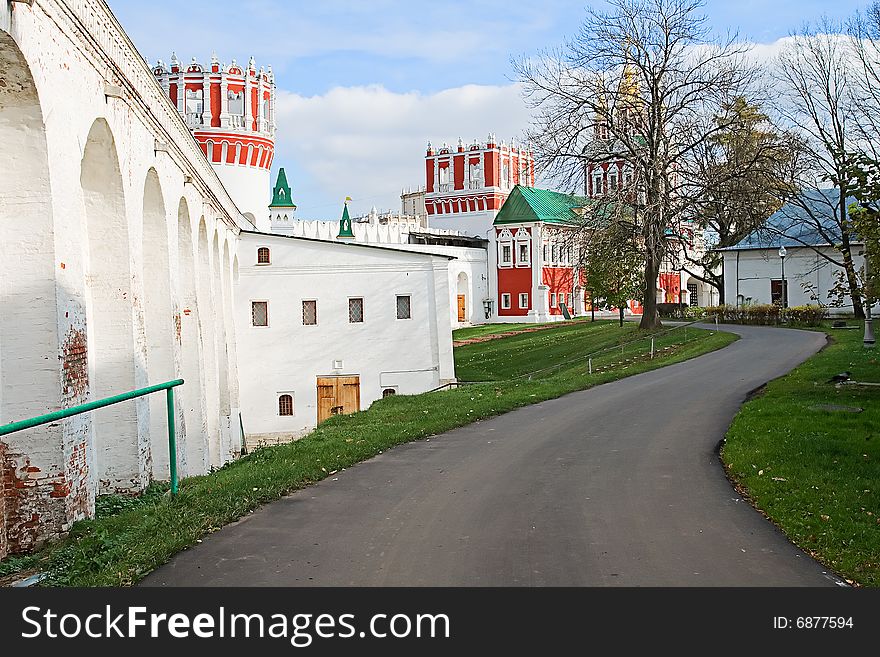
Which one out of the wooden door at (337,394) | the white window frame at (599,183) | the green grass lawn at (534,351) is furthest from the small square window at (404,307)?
the white window frame at (599,183)

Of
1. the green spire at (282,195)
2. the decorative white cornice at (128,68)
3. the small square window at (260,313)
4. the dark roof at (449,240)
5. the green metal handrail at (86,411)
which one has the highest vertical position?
the green spire at (282,195)

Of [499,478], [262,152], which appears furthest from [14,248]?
[262,152]

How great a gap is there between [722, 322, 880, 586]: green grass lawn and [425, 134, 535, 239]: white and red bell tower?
6098 cm

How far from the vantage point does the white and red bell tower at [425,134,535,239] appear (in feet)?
259

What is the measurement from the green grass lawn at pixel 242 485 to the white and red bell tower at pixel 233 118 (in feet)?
85.2

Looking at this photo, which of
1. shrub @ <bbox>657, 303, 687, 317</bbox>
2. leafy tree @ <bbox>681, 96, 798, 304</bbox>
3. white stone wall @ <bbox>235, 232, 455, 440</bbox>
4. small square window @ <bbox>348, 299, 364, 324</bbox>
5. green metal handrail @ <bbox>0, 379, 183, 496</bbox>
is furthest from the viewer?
shrub @ <bbox>657, 303, 687, 317</bbox>

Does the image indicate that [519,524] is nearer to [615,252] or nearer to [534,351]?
[615,252]

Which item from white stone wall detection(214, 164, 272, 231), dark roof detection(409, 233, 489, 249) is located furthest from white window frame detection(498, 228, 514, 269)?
white stone wall detection(214, 164, 272, 231)

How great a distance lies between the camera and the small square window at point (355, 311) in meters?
35.9

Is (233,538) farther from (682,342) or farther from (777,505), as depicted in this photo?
(682,342)

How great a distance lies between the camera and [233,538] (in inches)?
316

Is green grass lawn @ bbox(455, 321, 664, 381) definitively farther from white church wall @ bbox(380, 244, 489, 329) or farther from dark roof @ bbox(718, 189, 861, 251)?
white church wall @ bbox(380, 244, 489, 329)

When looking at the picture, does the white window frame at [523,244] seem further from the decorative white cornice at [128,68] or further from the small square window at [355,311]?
the decorative white cornice at [128,68]

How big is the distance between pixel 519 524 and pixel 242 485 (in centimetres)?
326
